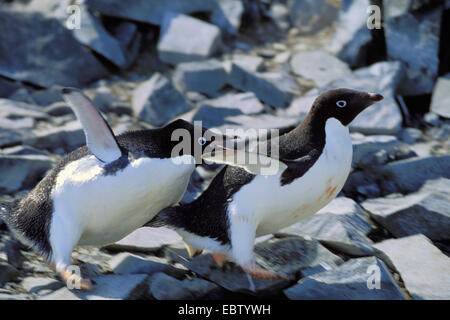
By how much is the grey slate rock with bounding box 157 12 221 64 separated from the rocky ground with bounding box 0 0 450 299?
0.6 inches

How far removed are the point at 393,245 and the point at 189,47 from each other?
3.31 meters

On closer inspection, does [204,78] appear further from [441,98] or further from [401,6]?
[441,98]

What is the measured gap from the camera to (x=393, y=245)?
8.70ft

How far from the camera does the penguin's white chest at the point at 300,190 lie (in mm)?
2232

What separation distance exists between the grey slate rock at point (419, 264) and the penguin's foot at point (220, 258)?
2.45ft

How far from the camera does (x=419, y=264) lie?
96.7 inches

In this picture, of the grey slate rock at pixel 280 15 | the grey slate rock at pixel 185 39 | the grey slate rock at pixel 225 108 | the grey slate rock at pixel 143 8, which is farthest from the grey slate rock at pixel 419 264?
the grey slate rock at pixel 280 15

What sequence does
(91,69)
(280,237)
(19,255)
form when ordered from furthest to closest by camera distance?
(91,69) < (280,237) < (19,255)

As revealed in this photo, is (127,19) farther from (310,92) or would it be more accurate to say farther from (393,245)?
(393,245)

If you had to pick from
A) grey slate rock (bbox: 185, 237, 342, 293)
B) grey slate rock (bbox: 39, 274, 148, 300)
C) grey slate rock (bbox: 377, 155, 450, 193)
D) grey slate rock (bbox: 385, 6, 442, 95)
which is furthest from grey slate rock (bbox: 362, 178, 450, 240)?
grey slate rock (bbox: 385, 6, 442, 95)

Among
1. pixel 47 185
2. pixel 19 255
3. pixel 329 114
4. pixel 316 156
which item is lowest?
pixel 19 255

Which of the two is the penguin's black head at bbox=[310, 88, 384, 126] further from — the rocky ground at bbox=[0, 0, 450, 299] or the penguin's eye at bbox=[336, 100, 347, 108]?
the rocky ground at bbox=[0, 0, 450, 299]

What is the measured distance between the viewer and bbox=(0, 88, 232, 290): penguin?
7.27 ft
